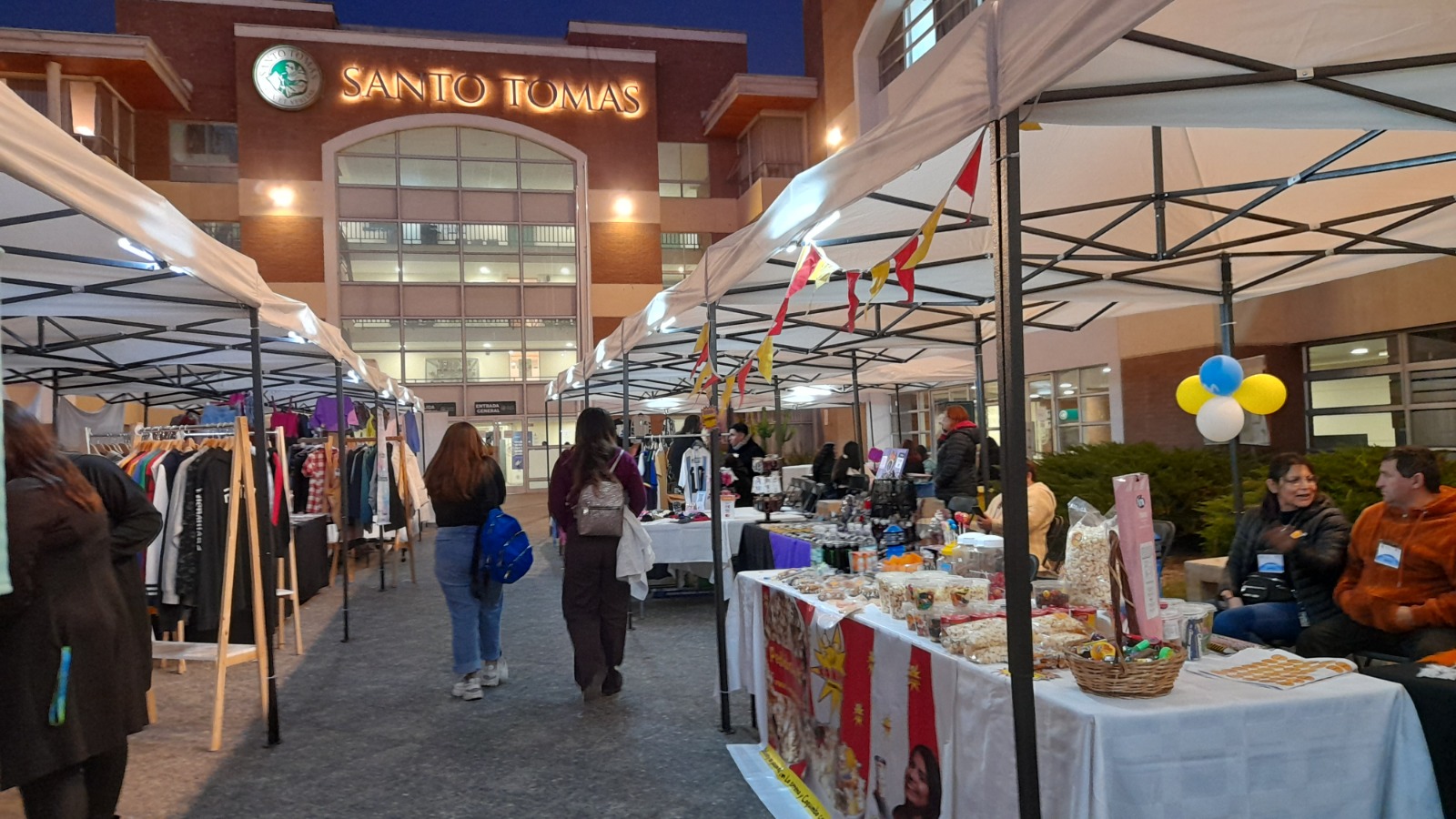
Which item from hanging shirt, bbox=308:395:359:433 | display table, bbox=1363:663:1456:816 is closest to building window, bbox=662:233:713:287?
hanging shirt, bbox=308:395:359:433

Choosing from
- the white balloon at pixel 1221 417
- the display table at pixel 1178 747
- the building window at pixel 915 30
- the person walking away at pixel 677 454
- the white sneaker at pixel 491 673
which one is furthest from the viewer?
the building window at pixel 915 30

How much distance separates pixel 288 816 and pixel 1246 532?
15.7ft

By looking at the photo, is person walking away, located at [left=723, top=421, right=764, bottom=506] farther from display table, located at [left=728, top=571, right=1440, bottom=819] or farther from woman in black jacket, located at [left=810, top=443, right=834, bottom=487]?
display table, located at [left=728, top=571, right=1440, bottom=819]

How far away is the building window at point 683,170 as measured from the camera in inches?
A: 1145

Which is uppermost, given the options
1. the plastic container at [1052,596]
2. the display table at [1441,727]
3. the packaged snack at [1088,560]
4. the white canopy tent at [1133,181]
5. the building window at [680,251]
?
the building window at [680,251]

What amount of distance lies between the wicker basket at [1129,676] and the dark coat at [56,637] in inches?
122

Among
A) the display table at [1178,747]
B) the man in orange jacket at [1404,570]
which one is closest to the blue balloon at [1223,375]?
the man in orange jacket at [1404,570]

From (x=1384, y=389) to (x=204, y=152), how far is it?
2747 cm

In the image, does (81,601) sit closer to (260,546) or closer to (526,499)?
(260,546)

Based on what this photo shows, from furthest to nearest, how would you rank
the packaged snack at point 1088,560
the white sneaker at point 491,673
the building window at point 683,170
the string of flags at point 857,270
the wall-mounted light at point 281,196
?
the building window at point 683,170 → the wall-mounted light at point 281,196 → the white sneaker at point 491,673 → the packaged snack at point 1088,560 → the string of flags at point 857,270

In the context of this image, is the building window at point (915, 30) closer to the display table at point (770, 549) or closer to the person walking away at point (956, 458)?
the person walking away at point (956, 458)

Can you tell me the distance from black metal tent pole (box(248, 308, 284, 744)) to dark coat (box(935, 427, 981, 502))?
5688 millimetres

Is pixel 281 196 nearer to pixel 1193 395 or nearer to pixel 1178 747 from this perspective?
pixel 1193 395

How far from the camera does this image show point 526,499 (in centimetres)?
2552
